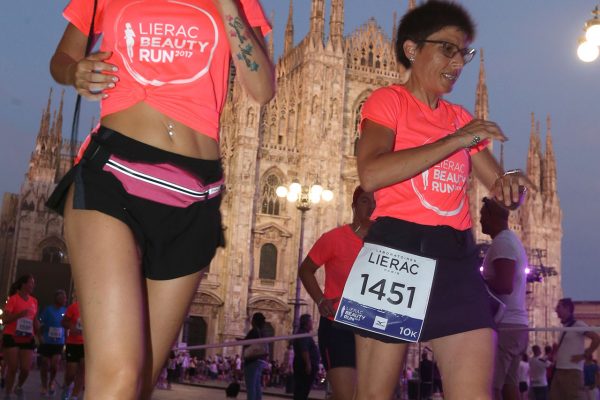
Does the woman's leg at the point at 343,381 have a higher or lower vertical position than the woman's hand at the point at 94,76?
lower

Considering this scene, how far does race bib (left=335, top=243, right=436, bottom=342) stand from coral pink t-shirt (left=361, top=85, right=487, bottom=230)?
0.16m

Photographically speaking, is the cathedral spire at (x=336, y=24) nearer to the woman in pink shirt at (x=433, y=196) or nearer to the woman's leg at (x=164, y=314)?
the woman in pink shirt at (x=433, y=196)

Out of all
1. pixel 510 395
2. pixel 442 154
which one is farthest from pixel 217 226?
pixel 510 395

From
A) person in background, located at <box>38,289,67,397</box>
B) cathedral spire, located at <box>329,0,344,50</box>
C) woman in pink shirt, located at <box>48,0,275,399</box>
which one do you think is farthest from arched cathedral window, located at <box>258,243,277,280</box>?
woman in pink shirt, located at <box>48,0,275,399</box>

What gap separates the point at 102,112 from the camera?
2.31m

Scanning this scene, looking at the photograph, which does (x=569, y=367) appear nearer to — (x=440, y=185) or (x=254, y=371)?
(x=254, y=371)

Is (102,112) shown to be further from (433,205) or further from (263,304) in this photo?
(263,304)

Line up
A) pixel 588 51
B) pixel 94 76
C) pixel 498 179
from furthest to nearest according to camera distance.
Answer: pixel 588 51, pixel 498 179, pixel 94 76

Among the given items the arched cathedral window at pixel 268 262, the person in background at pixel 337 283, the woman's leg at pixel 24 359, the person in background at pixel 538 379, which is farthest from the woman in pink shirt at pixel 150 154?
the arched cathedral window at pixel 268 262

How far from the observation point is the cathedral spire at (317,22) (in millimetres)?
34094

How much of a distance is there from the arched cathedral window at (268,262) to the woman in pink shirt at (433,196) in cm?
2948

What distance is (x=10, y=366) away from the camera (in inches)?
385

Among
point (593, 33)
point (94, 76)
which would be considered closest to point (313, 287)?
point (94, 76)

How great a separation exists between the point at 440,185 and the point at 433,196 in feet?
0.16
